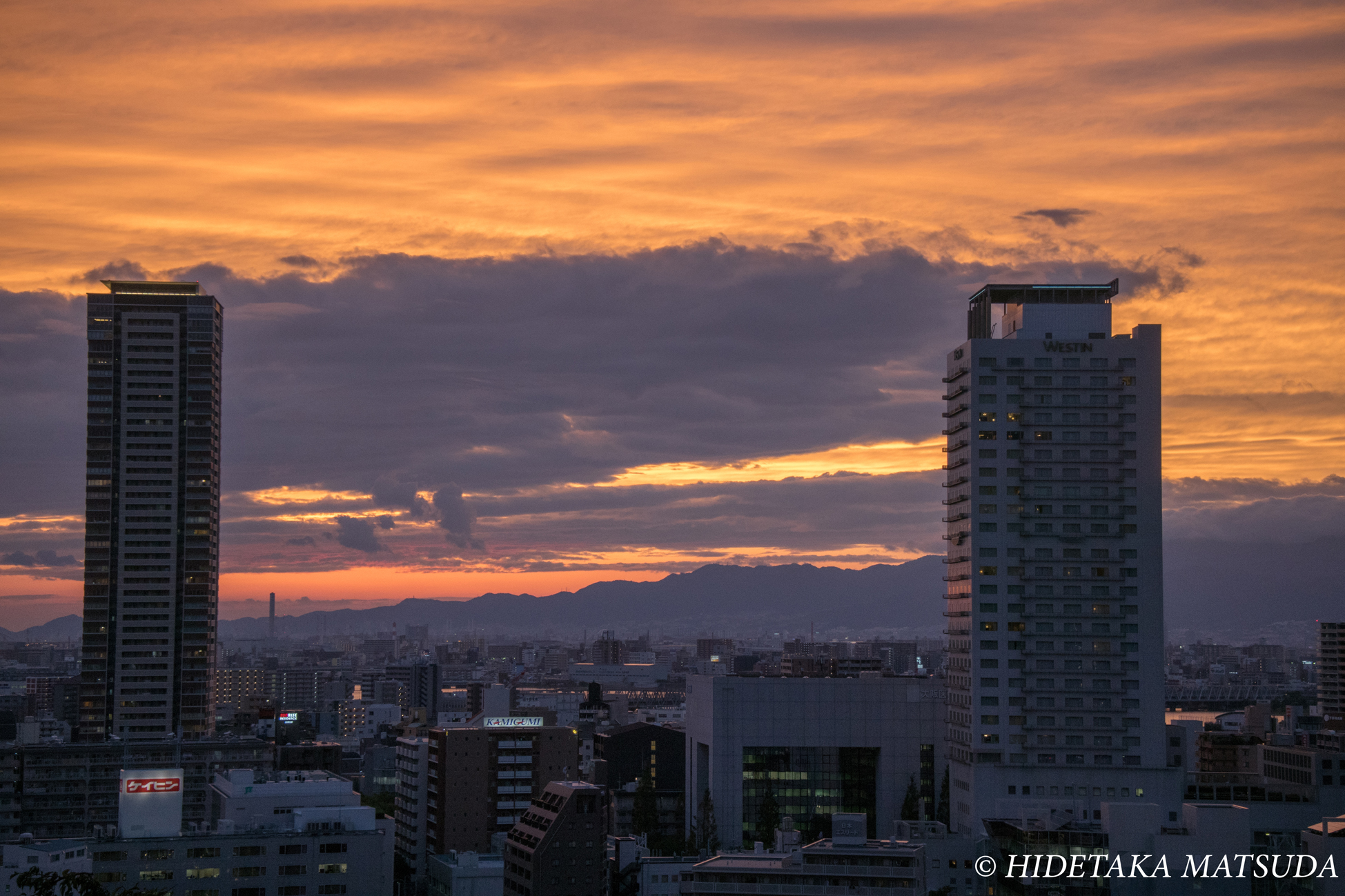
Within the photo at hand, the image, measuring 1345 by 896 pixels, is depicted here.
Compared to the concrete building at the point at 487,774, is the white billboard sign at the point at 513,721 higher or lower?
higher

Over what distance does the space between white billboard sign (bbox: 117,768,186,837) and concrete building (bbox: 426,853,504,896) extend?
28.1 meters

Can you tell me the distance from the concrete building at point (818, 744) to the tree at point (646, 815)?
25.8ft

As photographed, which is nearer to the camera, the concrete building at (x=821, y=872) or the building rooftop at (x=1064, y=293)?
the concrete building at (x=821, y=872)

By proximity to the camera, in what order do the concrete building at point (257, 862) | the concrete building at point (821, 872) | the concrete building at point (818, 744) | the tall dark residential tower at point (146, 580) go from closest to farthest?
the concrete building at point (257, 862) → the concrete building at point (821, 872) → the concrete building at point (818, 744) → the tall dark residential tower at point (146, 580)

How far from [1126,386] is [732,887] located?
6463 cm

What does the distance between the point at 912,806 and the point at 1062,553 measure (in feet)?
92.7

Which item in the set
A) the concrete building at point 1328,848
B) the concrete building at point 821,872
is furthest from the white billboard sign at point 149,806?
the concrete building at point 1328,848

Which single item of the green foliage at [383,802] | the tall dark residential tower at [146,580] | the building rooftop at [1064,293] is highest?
the building rooftop at [1064,293]

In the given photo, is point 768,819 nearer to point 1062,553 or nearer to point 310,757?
point 1062,553

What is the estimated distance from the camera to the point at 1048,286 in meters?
141

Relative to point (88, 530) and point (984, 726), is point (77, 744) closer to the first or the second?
point (88, 530)

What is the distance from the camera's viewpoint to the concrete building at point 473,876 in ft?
404

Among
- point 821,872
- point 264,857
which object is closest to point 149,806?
point 264,857

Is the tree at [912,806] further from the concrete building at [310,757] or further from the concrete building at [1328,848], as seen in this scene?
the concrete building at [310,757]
